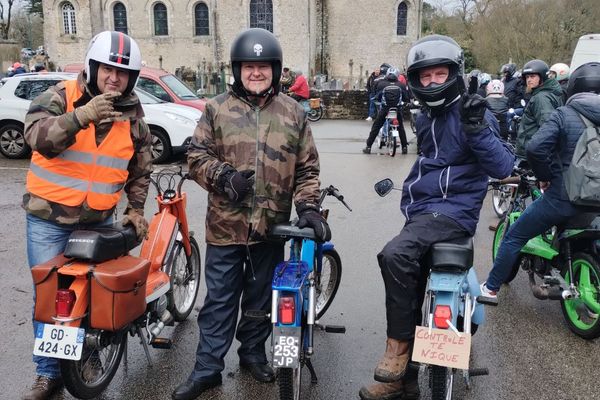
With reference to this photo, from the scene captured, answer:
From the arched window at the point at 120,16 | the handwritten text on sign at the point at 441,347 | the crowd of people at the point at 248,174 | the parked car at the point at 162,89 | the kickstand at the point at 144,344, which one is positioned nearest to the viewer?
the handwritten text on sign at the point at 441,347

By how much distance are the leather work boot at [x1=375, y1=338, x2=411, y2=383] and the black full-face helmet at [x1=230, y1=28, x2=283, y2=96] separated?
1.63 meters

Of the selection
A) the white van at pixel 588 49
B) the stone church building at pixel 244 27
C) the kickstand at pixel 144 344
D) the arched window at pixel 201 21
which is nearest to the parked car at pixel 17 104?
the kickstand at pixel 144 344

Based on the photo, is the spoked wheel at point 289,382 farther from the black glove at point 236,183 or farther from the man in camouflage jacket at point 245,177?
the black glove at point 236,183

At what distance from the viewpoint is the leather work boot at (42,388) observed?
133 inches

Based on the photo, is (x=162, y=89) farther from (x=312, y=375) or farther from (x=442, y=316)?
(x=442, y=316)

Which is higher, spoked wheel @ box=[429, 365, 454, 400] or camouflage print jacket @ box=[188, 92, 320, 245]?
camouflage print jacket @ box=[188, 92, 320, 245]

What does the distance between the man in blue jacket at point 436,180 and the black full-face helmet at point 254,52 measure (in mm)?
786

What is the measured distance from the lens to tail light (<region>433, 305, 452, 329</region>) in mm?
3023

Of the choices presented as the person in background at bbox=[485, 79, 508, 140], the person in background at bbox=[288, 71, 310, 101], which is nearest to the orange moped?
the person in background at bbox=[485, 79, 508, 140]

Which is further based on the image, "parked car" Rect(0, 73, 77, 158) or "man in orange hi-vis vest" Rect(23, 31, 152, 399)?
"parked car" Rect(0, 73, 77, 158)

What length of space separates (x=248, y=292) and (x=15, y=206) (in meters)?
6.08

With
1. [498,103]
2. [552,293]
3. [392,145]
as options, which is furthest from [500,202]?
[392,145]

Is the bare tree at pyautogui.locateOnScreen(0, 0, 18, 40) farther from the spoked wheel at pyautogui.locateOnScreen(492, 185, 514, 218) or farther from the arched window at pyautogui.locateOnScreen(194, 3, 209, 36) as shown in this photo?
the spoked wheel at pyautogui.locateOnScreen(492, 185, 514, 218)

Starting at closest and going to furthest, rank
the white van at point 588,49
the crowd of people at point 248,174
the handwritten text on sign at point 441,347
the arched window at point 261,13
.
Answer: the handwritten text on sign at point 441,347
the crowd of people at point 248,174
the white van at point 588,49
the arched window at point 261,13
